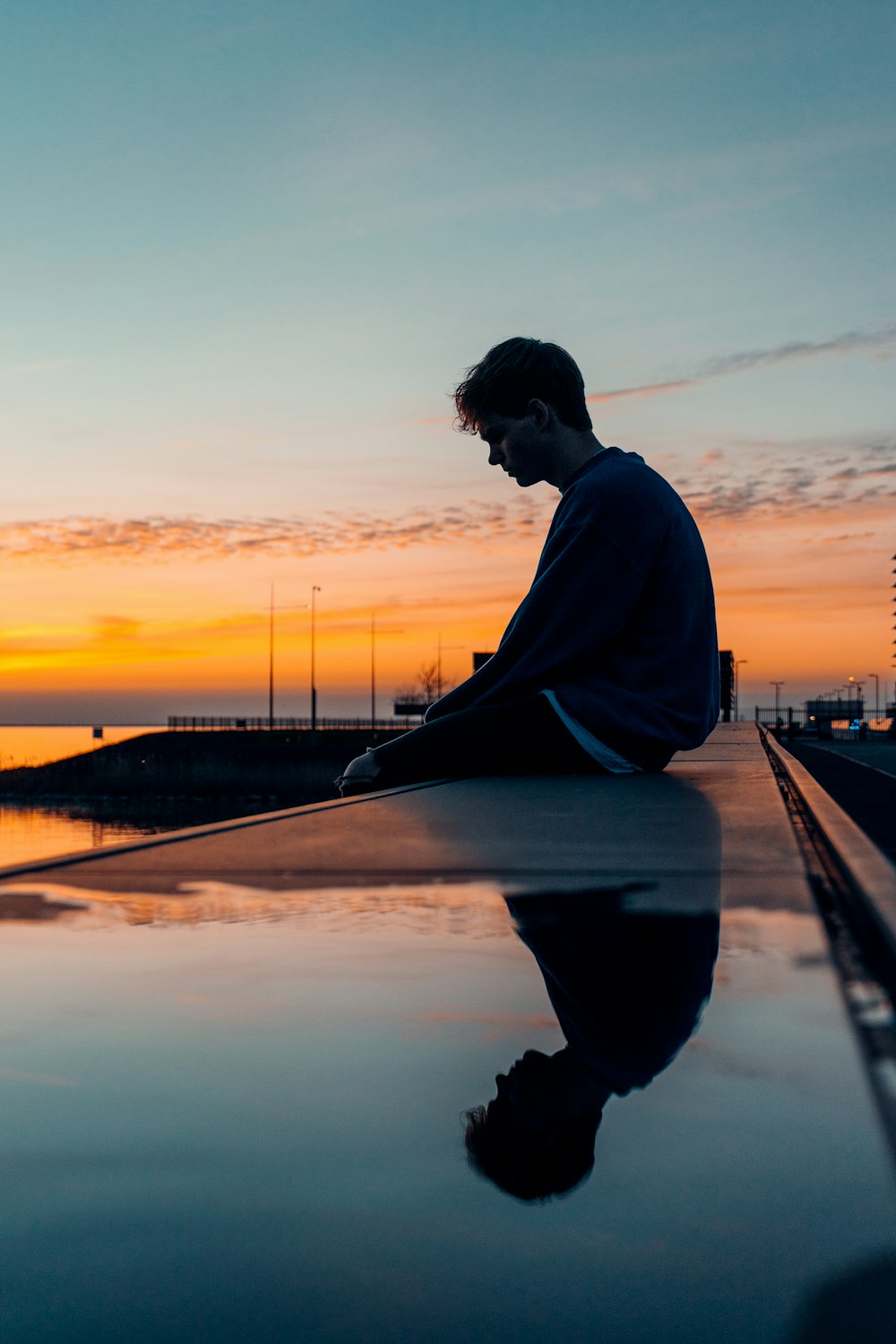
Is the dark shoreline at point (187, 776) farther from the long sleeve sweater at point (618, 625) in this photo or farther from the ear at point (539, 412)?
the long sleeve sweater at point (618, 625)

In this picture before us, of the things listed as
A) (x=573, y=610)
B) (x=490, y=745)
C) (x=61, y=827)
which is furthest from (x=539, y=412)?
(x=61, y=827)

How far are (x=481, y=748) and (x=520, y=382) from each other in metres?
1.30

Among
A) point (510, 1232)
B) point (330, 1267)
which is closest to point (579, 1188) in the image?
point (510, 1232)

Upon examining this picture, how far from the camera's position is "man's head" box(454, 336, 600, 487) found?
13.6ft

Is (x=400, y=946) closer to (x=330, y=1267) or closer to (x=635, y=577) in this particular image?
(x=330, y=1267)

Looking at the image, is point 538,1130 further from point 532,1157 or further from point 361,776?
point 361,776

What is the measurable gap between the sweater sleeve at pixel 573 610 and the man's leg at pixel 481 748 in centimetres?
10

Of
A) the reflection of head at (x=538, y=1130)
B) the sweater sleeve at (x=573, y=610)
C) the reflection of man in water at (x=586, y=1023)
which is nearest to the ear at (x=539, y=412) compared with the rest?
the sweater sleeve at (x=573, y=610)

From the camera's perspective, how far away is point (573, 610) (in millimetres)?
3863

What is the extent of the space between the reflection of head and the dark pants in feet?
9.60

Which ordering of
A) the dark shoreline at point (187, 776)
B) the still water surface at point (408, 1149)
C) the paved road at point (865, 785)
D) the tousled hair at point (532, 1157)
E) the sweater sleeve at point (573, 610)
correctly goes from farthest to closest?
the dark shoreline at point (187, 776)
the paved road at point (865, 785)
the sweater sleeve at point (573, 610)
the tousled hair at point (532, 1157)
the still water surface at point (408, 1149)

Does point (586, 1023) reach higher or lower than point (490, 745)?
lower

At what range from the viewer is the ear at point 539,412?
4184 mm

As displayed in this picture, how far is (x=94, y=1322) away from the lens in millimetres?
633
